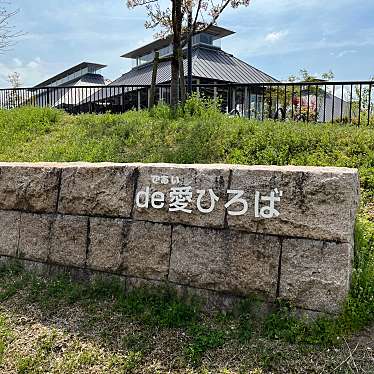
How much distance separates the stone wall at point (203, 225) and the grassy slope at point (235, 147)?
199 mm

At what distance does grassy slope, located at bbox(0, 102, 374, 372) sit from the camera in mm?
2838

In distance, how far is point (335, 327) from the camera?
272cm

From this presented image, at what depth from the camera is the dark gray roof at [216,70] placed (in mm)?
22141

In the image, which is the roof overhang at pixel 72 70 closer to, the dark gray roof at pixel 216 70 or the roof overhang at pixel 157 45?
the roof overhang at pixel 157 45

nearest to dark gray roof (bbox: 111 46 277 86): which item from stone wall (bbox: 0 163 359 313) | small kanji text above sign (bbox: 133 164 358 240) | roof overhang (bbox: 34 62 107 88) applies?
roof overhang (bbox: 34 62 107 88)

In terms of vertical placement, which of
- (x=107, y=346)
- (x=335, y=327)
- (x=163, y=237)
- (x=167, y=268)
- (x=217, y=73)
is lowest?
(x=107, y=346)

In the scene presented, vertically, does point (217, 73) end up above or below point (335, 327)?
above

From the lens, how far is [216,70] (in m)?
23.2

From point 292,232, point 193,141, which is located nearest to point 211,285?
point 292,232

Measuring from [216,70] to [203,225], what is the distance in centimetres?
Answer: 2117

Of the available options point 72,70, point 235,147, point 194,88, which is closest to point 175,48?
point 235,147

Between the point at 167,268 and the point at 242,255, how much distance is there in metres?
0.61

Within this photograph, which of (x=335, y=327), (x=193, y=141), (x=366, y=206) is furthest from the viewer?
(x=193, y=141)

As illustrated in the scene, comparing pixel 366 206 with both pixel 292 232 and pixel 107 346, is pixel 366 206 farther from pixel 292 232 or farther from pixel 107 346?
pixel 107 346
